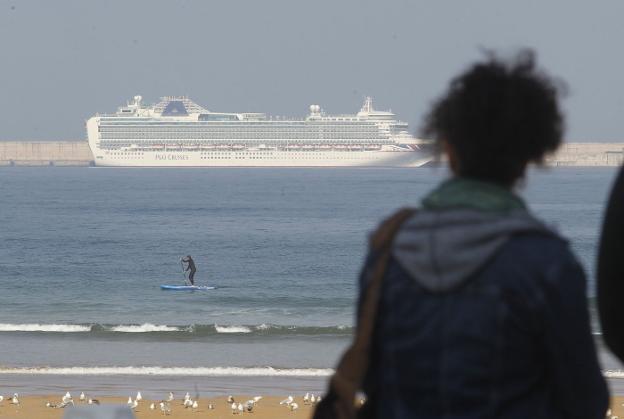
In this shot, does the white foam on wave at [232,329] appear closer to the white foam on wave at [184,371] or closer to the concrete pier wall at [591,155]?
the white foam on wave at [184,371]

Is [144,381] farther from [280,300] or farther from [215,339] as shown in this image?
[280,300]

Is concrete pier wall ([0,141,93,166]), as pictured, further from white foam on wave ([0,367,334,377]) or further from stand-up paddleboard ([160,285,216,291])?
white foam on wave ([0,367,334,377])

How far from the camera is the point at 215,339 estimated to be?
17.2m

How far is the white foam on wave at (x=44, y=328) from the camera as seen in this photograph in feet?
59.7

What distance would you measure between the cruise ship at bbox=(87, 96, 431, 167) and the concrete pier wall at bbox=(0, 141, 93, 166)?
24161mm

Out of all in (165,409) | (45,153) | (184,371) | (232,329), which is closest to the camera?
(165,409)

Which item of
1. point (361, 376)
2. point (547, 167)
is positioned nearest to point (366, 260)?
point (361, 376)

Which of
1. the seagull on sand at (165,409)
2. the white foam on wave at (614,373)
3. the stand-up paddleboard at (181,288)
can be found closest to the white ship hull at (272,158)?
the stand-up paddleboard at (181,288)

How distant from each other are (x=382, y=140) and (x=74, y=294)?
7853 centimetres

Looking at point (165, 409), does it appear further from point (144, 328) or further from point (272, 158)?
point (272, 158)

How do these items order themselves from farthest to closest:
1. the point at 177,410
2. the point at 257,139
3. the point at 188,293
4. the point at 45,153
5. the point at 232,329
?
1. the point at 45,153
2. the point at 257,139
3. the point at 188,293
4. the point at 232,329
5. the point at 177,410

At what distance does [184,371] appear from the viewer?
13.0 metres

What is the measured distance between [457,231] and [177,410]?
27.1ft

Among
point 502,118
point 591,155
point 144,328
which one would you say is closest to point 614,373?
point 144,328
